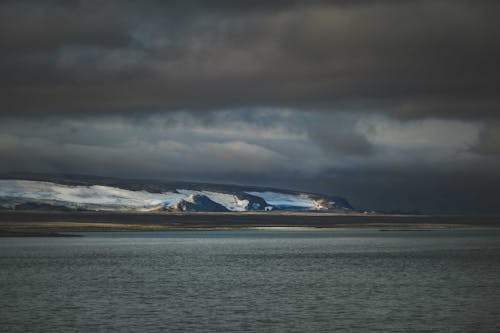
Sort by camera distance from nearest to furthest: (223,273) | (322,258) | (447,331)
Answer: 1. (447,331)
2. (223,273)
3. (322,258)

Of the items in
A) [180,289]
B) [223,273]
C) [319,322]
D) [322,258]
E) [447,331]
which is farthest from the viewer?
[322,258]

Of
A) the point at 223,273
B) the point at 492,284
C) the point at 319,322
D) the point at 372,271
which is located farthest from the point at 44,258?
the point at 319,322

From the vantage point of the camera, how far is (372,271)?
66.4 m

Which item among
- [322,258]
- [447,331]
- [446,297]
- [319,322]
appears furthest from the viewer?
[322,258]

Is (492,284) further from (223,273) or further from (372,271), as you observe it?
(223,273)

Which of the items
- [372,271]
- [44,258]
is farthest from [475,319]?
[44,258]

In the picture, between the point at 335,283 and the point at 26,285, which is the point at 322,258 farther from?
the point at 26,285

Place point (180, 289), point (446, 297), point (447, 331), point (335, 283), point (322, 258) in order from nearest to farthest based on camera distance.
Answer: point (447, 331), point (446, 297), point (180, 289), point (335, 283), point (322, 258)

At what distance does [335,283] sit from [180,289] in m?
11.0

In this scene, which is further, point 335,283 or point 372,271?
point 372,271

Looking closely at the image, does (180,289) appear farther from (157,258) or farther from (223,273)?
(157,258)

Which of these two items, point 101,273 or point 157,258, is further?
point 157,258

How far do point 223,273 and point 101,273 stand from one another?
10.1 m

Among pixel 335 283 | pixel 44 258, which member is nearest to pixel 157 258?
pixel 44 258
